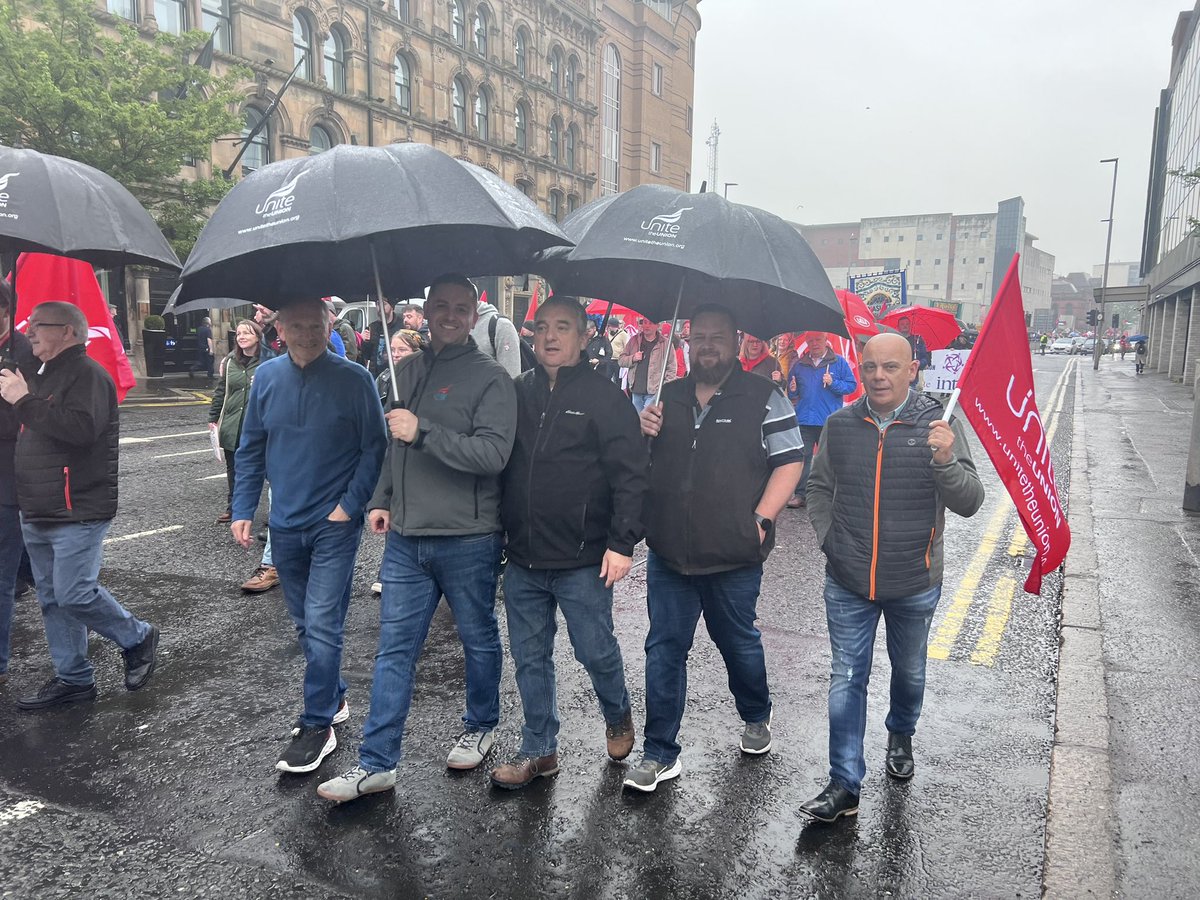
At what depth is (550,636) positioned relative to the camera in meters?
3.56

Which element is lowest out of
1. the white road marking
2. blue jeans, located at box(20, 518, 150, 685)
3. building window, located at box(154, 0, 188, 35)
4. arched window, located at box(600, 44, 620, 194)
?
the white road marking

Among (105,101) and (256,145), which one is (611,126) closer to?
(256,145)

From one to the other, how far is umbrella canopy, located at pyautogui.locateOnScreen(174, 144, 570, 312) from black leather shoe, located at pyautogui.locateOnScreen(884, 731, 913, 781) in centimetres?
245

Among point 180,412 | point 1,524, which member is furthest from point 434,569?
point 180,412

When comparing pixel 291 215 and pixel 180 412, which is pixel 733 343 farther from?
pixel 180 412

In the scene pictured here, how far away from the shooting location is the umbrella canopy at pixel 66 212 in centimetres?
366

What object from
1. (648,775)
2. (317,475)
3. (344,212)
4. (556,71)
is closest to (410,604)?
(317,475)

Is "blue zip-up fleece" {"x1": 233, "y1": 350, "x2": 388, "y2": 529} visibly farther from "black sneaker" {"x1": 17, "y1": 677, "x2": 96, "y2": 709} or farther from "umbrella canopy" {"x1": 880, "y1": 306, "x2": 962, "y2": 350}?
"umbrella canopy" {"x1": 880, "y1": 306, "x2": 962, "y2": 350}

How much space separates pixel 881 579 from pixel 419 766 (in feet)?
6.60

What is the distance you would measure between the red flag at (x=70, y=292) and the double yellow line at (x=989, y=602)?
5203mm

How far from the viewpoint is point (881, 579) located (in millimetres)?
3357

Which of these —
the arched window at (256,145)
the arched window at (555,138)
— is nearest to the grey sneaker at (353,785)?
the arched window at (256,145)

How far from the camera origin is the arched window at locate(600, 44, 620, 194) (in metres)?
49.6

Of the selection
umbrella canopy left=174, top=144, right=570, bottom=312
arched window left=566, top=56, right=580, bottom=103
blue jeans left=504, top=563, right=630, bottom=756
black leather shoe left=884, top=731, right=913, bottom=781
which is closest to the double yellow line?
black leather shoe left=884, top=731, right=913, bottom=781
